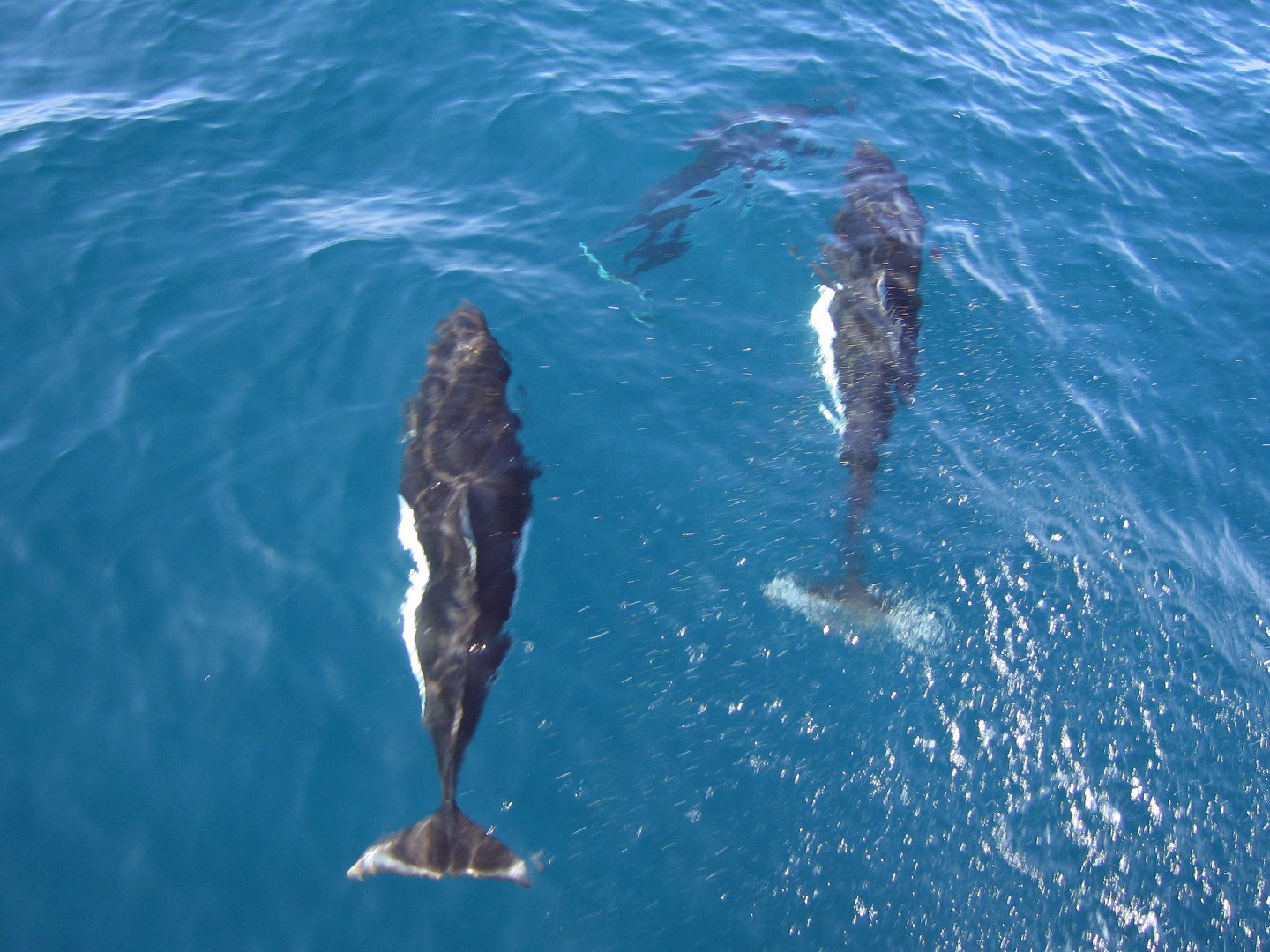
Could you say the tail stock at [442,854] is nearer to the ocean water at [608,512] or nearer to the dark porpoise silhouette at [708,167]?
the ocean water at [608,512]

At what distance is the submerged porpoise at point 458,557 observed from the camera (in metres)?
6.97

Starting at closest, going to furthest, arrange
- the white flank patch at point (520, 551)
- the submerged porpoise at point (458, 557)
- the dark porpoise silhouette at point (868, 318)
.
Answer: the submerged porpoise at point (458, 557) < the white flank patch at point (520, 551) < the dark porpoise silhouette at point (868, 318)

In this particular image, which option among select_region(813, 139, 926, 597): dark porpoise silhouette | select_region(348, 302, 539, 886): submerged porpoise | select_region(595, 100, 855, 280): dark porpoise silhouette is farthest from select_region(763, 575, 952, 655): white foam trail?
select_region(595, 100, 855, 280): dark porpoise silhouette

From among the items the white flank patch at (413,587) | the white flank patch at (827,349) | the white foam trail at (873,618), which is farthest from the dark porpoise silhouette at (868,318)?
the white flank patch at (413,587)

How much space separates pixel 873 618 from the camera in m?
8.65

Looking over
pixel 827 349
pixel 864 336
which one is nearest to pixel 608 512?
pixel 827 349

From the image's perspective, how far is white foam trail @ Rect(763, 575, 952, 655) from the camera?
8516 mm

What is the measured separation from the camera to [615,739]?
7.70 m

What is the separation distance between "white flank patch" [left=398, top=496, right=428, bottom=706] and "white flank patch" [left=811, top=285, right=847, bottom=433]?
18.1ft

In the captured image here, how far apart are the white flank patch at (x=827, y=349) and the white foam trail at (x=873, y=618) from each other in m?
2.64

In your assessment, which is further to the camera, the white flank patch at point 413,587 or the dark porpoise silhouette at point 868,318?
the dark porpoise silhouette at point 868,318

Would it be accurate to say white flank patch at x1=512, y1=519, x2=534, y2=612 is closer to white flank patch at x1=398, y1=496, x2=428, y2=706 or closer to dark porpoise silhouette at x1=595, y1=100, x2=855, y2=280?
white flank patch at x1=398, y1=496, x2=428, y2=706

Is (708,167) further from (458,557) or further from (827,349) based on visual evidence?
(458,557)

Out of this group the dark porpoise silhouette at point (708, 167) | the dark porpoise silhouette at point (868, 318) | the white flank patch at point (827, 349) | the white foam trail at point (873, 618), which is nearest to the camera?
the white foam trail at point (873, 618)
